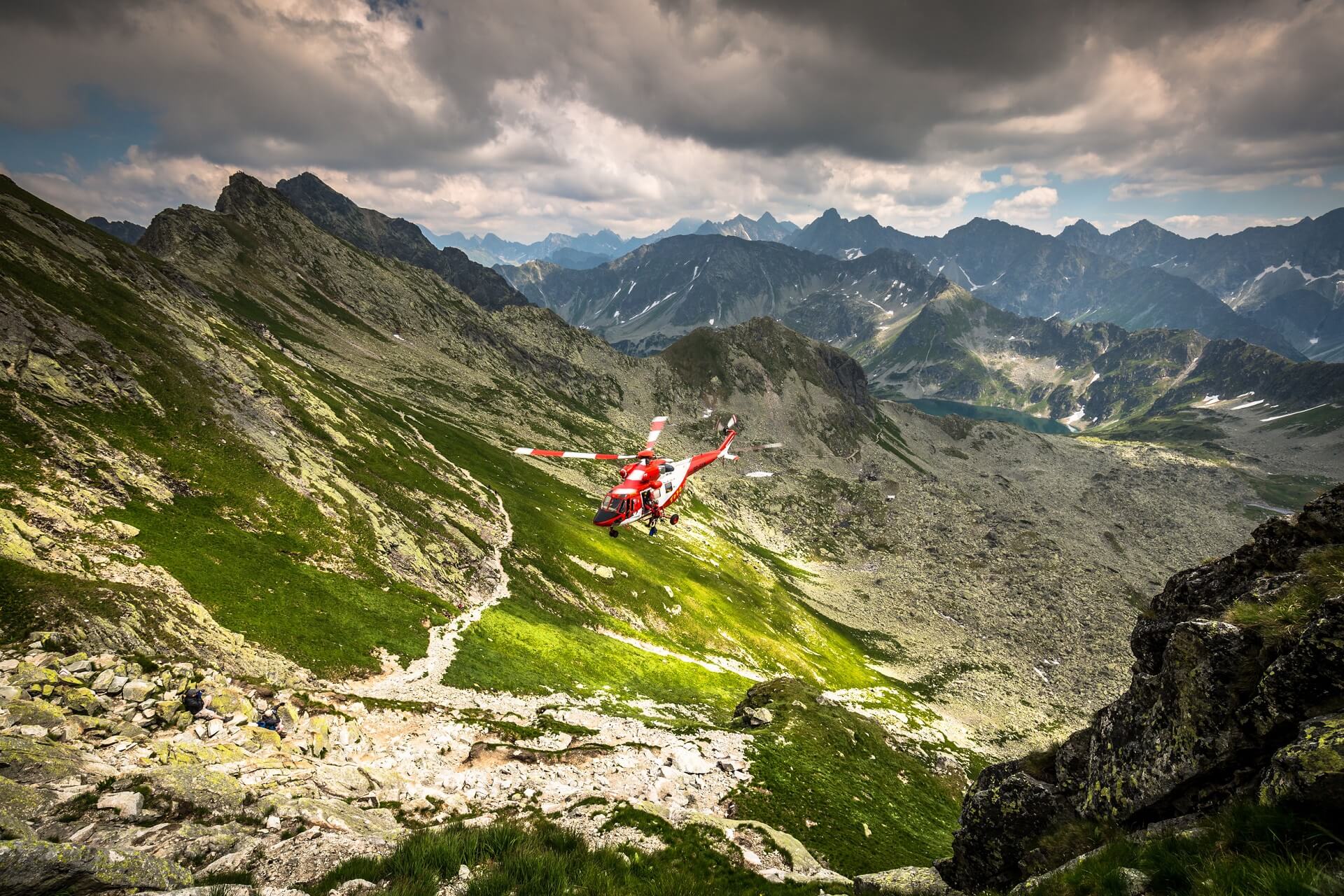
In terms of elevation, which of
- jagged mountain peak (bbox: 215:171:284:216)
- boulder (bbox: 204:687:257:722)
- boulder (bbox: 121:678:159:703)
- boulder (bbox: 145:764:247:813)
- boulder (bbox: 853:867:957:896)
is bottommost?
boulder (bbox: 204:687:257:722)

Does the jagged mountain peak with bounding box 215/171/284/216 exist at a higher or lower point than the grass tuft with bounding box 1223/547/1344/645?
higher

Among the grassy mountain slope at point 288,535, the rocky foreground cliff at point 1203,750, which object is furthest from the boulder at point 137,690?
the rocky foreground cliff at point 1203,750

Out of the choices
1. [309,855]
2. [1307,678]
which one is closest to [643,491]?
[309,855]

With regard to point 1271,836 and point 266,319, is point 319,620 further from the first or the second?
point 266,319

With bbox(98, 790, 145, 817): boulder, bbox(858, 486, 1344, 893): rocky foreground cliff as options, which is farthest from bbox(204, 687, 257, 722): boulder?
bbox(858, 486, 1344, 893): rocky foreground cliff

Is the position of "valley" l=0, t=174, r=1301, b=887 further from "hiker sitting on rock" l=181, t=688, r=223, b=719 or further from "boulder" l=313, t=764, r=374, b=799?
"hiker sitting on rock" l=181, t=688, r=223, b=719

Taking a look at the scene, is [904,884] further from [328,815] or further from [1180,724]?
[328,815]

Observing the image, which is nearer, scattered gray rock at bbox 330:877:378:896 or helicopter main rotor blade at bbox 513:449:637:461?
scattered gray rock at bbox 330:877:378:896
